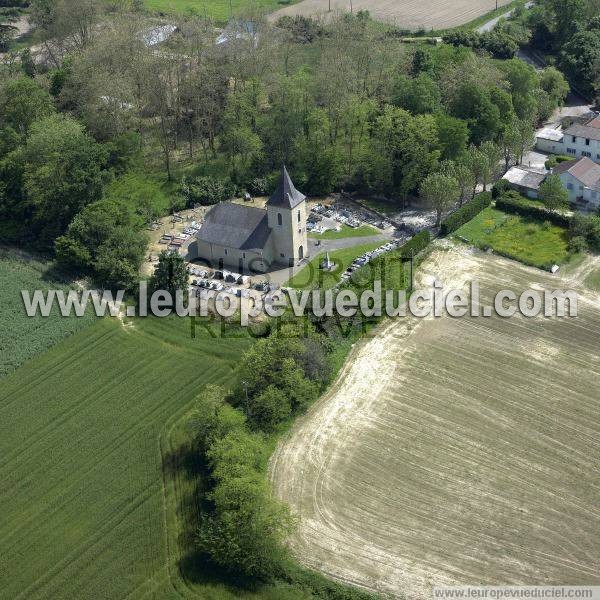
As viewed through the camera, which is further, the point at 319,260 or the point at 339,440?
the point at 319,260

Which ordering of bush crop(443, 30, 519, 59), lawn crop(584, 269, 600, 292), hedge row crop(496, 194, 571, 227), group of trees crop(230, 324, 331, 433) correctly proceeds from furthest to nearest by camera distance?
bush crop(443, 30, 519, 59)
hedge row crop(496, 194, 571, 227)
lawn crop(584, 269, 600, 292)
group of trees crop(230, 324, 331, 433)

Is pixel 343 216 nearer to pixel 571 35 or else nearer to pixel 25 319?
pixel 25 319

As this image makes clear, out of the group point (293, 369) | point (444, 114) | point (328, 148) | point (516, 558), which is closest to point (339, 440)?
point (293, 369)

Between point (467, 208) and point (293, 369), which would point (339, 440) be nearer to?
point (293, 369)

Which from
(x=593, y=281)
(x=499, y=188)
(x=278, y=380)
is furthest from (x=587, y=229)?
(x=278, y=380)

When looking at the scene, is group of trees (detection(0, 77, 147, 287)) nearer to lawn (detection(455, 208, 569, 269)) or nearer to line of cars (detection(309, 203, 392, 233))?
line of cars (detection(309, 203, 392, 233))

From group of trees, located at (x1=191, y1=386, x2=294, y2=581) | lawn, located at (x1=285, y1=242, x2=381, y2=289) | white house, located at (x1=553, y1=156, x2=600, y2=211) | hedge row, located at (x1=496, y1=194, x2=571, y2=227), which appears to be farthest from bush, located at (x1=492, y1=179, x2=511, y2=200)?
group of trees, located at (x1=191, y1=386, x2=294, y2=581)

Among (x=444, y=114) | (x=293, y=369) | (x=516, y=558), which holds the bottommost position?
(x=516, y=558)

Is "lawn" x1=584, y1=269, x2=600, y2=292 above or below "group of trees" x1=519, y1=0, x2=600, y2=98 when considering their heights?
below
